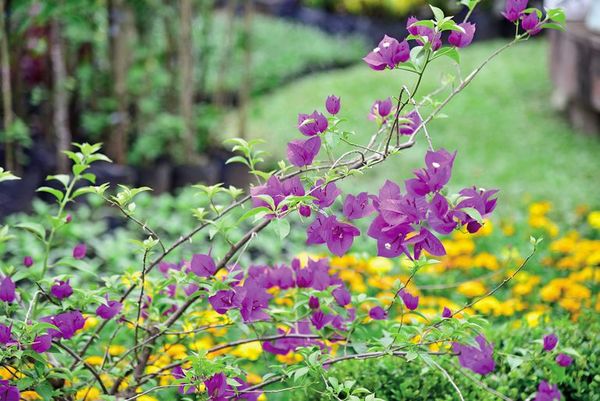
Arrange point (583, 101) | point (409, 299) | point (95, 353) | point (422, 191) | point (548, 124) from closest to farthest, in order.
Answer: point (422, 191) → point (409, 299) → point (95, 353) → point (583, 101) → point (548, 124)

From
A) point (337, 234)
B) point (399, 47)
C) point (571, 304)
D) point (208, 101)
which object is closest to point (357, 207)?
point (337, 234)

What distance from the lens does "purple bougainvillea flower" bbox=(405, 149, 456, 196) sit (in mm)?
1277

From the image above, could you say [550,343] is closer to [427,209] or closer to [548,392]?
[548,392]

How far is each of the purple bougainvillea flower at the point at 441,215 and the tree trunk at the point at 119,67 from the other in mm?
3138

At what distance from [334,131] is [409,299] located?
351 millimetres

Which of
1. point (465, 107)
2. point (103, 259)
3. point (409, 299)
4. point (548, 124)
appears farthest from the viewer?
point (465, 107)

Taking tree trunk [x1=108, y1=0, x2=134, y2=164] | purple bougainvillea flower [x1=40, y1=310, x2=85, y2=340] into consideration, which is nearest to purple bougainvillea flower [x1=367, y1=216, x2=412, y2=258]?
purple bougainvillea flower [x1=40, y1=310, x2=85, y2=340]

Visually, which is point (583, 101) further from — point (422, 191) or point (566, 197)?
point (422, 191)

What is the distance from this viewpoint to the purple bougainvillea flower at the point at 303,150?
1.41m

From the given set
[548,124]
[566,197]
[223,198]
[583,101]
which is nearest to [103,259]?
[223,198]

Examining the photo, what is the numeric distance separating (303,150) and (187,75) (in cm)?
303

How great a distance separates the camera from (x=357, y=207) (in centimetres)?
139

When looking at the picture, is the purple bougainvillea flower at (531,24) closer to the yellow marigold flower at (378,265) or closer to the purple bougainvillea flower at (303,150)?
the purple bougainvillea flower at (303,150)

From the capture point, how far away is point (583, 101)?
582 cm
